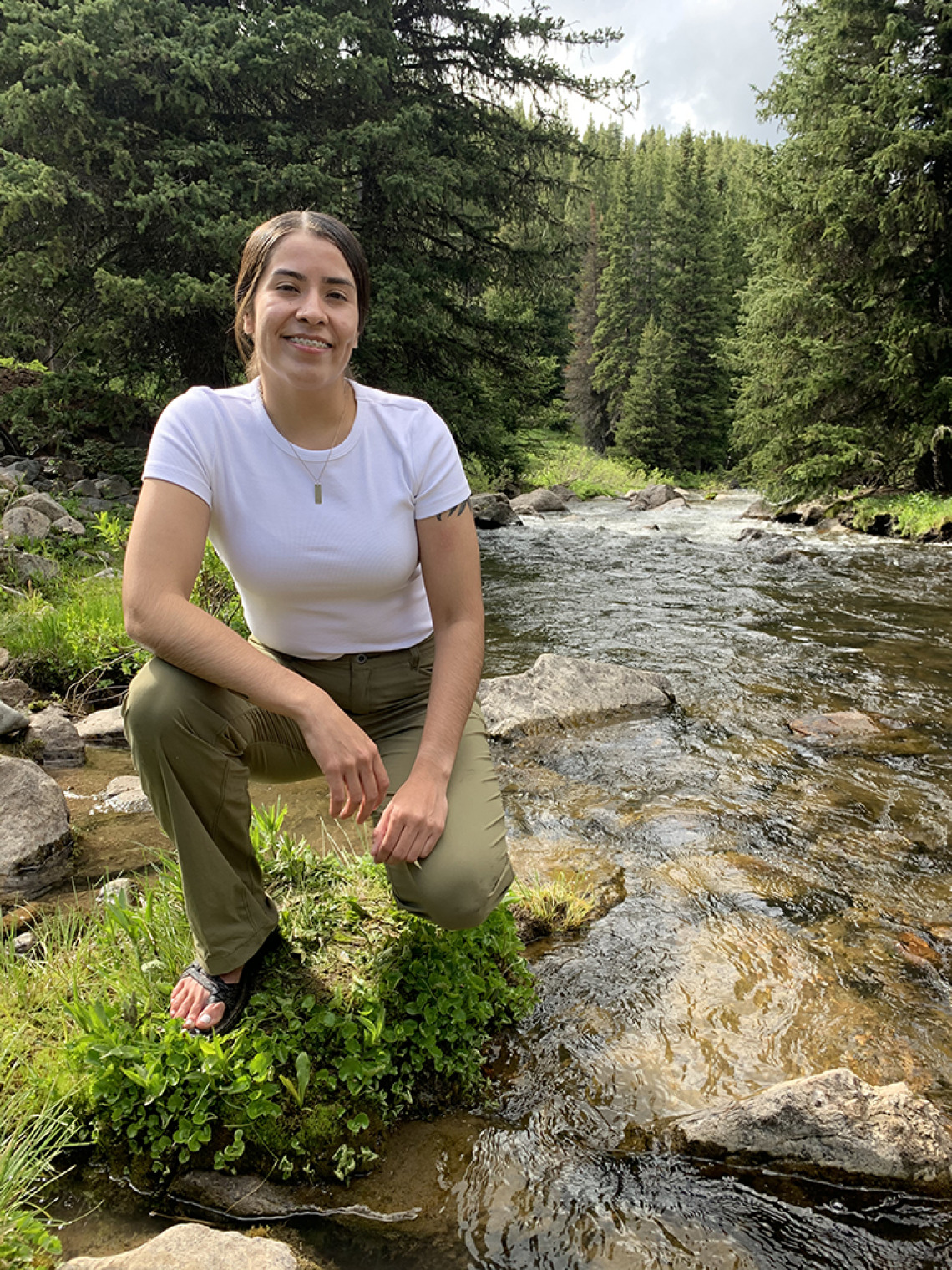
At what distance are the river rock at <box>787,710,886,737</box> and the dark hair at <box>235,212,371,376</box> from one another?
4.12 meters

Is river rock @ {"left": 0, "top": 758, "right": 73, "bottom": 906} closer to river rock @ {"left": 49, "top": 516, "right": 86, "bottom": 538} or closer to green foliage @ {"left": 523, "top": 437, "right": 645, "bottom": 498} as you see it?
river rock @ {"left": 49, "top": 516, "right": 86, "bottom": 538}

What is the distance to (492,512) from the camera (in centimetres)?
1797

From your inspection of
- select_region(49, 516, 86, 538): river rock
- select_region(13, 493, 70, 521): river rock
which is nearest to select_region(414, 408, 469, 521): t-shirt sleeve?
select_region(49, 516, 86, 538): river rock

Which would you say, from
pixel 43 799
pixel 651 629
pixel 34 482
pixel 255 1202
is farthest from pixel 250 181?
pixel 255 1202

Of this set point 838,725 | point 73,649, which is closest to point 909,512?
point 838,725

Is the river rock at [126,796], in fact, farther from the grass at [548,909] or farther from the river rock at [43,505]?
the river rock at [43,505]

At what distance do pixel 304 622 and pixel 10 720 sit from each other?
327 cm

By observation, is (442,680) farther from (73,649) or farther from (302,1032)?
(73,649)

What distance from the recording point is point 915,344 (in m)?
16.0

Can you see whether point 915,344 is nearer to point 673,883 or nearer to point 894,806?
point 894,806

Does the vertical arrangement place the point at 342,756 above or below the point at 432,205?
below

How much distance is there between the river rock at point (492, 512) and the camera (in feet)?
57.9

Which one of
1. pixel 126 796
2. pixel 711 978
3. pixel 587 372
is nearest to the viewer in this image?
pixel 711 978

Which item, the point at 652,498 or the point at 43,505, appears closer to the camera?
the point at 43,505
